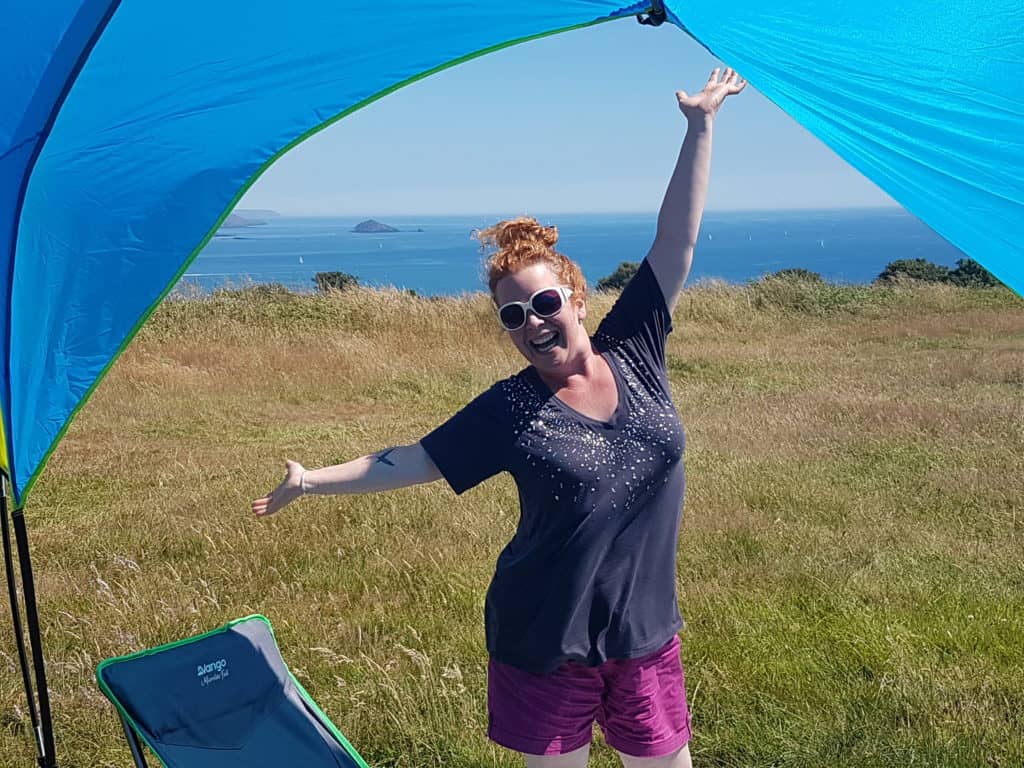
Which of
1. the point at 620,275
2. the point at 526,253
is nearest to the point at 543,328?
the point at 526,253

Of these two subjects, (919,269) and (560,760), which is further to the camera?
(919,269)

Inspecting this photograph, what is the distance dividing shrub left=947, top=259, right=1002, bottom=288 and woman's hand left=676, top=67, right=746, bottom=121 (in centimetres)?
1632

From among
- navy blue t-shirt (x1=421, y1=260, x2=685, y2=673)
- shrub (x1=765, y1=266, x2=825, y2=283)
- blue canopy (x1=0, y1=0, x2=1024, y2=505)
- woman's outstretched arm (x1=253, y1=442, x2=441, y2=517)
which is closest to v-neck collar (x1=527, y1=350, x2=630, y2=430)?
navy blue t-shirt (x1=421, y1=260, x2=685, y2=673)

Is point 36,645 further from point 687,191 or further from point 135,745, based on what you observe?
point 687,191

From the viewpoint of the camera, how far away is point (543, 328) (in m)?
2.39

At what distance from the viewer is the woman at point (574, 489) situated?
2.37 metres

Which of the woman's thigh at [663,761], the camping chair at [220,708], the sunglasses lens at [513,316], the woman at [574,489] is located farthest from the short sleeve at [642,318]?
the camping chair at [220,708]

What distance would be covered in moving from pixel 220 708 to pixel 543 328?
166cm

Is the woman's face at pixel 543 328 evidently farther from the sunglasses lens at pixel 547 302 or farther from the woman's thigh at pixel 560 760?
the woman's thigh at pixel 560 760

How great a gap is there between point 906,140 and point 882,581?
2971mm

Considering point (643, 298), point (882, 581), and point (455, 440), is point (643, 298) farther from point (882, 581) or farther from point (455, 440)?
point (882, 581)

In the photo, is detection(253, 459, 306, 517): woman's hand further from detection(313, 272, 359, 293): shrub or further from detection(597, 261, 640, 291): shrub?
detection(597, 261, 640, 291): shrub

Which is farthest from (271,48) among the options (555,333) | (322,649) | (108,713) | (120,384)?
→ (120,384)

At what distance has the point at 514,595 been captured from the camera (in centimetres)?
244
